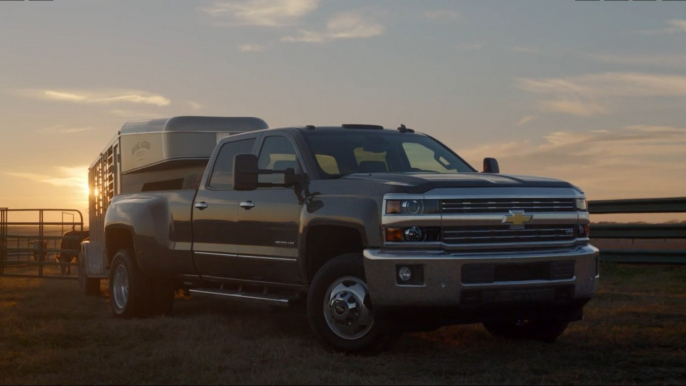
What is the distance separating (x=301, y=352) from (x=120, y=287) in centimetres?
430

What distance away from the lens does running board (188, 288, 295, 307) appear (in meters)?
8.04

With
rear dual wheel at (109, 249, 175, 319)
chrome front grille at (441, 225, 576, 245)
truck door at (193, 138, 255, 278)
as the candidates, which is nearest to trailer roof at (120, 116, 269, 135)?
rear dual wheel at (109, 249, 175, 319)

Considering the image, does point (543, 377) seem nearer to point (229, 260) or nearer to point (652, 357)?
point (652, 357)

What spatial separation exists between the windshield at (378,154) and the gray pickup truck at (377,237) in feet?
0.06

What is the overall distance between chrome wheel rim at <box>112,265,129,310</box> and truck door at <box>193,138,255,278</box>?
1.86 meters

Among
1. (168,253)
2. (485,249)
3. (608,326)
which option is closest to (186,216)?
(168,253)

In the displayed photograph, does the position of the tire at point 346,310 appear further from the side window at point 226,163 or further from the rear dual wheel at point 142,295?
the rear dual wheel at point 142,295

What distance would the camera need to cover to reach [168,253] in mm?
9844

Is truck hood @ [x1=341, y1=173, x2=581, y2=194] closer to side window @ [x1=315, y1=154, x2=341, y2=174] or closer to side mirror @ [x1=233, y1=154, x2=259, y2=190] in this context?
side window @ [x1=315, y1=154, x2=341, y2=174]

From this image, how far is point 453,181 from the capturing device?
7.04 meters

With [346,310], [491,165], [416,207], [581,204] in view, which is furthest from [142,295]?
[581,204]

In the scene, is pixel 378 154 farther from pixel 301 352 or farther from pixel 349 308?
pixel 301 352

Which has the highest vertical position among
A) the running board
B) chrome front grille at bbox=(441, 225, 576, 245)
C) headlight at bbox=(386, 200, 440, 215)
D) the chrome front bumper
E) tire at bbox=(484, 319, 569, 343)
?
headlight at bbox=(386, 200, 440, 215)

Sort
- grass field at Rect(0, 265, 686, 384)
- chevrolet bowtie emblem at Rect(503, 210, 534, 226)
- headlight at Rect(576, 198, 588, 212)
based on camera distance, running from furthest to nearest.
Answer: headlight at Rect(576, 198, 588, 212), chevrolet bowtie emblem at Rect(503, 210, 534, 226), grass field at Rect(0, 265, 686, 384)
